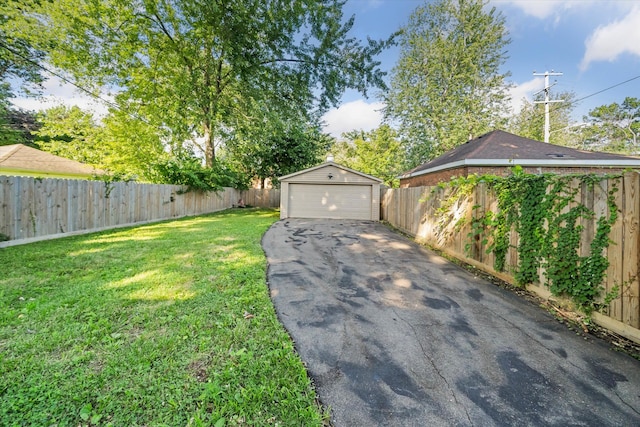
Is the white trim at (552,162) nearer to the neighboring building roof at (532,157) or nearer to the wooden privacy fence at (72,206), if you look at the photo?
the neighboring building roof at (532,157)

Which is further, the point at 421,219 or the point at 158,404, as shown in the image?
the point at 421,219

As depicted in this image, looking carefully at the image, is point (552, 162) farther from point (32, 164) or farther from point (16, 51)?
point (16, 51)

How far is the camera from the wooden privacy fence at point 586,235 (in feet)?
8.49

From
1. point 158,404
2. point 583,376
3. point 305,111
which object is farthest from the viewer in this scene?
point 305,111

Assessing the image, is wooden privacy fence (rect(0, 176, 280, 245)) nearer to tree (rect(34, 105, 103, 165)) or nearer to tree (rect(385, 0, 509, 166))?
tree (rect(34, 105, 103, 165))

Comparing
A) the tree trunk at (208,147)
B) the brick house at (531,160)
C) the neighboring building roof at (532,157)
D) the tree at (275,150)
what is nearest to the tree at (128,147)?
the tree trunk at (208,147)

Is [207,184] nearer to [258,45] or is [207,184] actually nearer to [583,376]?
[258,45]

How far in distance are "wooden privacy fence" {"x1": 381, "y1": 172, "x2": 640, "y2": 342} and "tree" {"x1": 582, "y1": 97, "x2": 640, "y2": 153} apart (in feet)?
138

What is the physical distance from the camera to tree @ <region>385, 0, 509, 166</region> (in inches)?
814

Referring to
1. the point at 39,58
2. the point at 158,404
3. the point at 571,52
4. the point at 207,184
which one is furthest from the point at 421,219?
the point at 39,58

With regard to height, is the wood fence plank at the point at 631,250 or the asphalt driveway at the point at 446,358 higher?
the wood fence plank at the point at 631,250

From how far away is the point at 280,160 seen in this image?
68.0 ft

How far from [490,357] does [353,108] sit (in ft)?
91.0

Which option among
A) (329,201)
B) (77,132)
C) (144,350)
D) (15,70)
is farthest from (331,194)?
(15,70)
